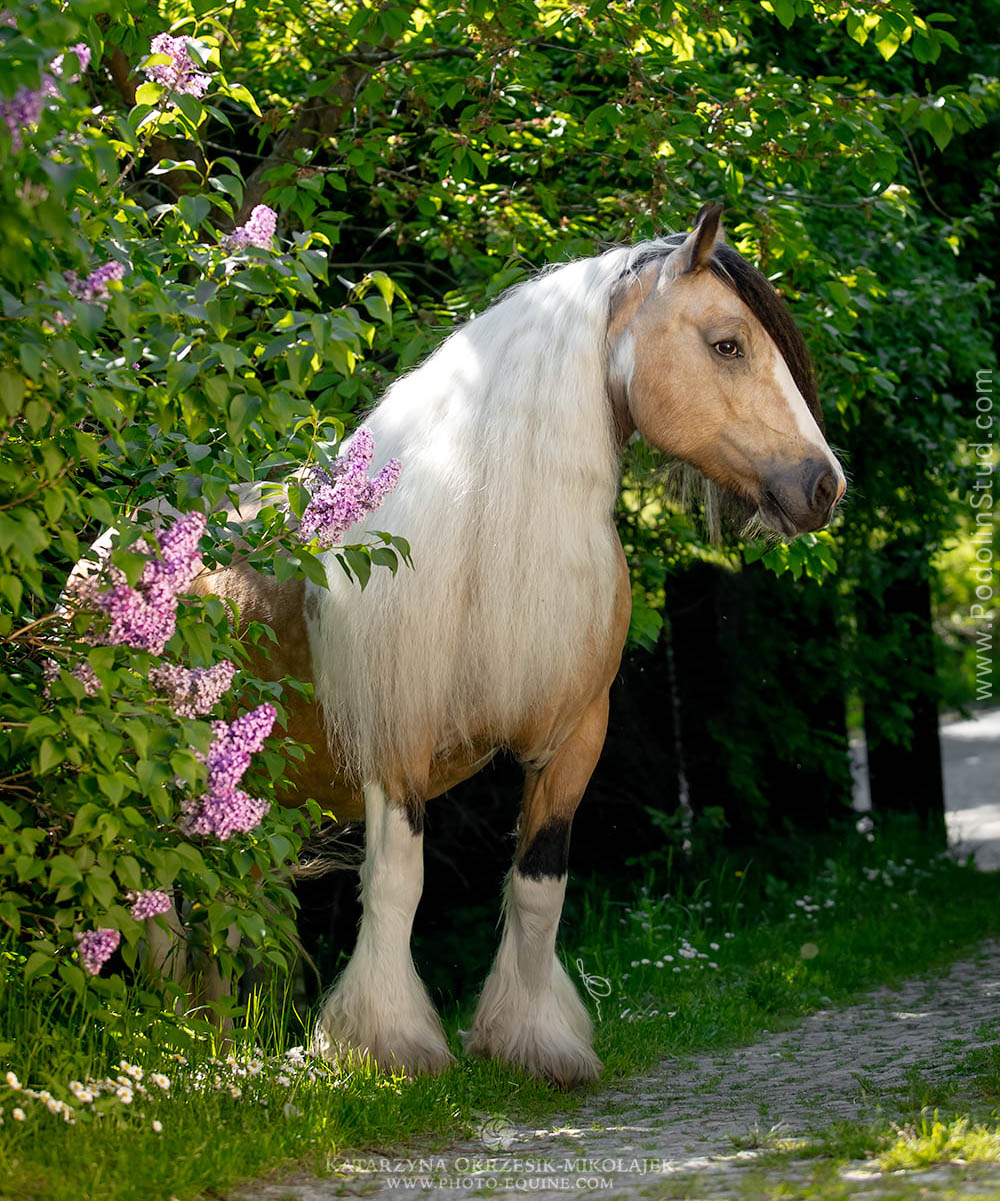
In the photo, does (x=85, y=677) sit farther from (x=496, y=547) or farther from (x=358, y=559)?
(x=496, y=547)

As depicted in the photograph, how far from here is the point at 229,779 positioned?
9.20 feet

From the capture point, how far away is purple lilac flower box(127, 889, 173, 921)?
2.91 metres

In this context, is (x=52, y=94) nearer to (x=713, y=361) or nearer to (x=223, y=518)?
(x=223, y=518)

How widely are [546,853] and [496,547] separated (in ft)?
3.11

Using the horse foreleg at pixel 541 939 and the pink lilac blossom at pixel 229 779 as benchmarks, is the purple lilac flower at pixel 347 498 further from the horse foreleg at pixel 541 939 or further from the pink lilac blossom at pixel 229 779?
the horse foreleg at pixel 541 939

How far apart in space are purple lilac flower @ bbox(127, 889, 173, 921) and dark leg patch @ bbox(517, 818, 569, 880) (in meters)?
1.29

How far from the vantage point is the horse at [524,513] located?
3.62m

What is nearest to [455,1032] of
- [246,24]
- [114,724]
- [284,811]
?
[284,811]

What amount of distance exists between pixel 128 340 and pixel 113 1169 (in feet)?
5.29

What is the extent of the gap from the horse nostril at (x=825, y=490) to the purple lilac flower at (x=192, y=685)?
1.57 meters

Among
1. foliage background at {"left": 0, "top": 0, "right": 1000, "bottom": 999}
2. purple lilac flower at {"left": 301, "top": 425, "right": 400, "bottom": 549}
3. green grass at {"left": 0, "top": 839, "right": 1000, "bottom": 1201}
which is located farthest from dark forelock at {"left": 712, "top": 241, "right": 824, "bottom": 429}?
green grass at {"left": 0, "top": 839, "right": 1000, "bottom": 1201}

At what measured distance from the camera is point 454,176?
5.05 metres

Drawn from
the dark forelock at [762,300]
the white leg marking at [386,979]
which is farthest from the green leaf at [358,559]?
the dark forelock at [762,300]

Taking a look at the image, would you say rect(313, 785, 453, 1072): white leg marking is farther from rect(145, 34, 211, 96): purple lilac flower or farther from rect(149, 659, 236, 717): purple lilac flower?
rect(145, 34, 211, 96): purple lilac flower
